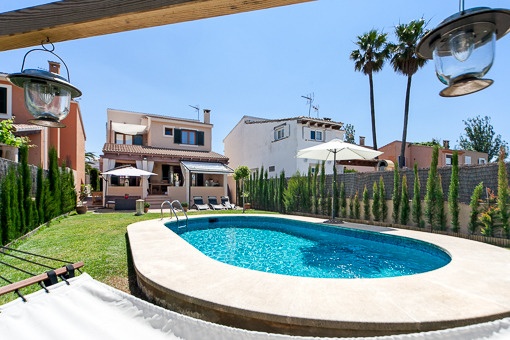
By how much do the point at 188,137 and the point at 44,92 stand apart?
2953 centimetres

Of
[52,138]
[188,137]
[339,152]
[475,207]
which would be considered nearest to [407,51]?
[339,152]

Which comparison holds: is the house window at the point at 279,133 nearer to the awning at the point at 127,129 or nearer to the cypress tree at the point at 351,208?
the cypress tree at the point at 351,208

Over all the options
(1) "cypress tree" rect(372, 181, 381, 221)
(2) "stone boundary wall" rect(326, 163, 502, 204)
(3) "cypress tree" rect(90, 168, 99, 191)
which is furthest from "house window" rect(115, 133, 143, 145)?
(1) "cypress tree" rect(372, 181, 381, 221)

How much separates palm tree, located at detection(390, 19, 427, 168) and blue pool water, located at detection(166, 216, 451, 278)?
812 inches

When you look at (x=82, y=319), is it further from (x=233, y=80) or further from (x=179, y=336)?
(x=233, y=80)

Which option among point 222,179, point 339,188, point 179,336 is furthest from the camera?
Result: point 222,179

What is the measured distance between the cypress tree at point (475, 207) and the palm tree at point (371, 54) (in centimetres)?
1994

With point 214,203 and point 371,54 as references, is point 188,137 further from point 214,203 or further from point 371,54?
point 371,54

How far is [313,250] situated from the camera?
10586 mm

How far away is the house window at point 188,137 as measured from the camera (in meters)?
30.6

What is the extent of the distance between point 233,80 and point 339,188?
16347 mm

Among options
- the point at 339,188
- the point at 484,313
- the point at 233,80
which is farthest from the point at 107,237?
the point at 233,80

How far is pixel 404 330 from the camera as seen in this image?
3576mm

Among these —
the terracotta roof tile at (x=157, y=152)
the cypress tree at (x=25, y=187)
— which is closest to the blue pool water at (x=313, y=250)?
the cypress tree at (x=25, y=187)
